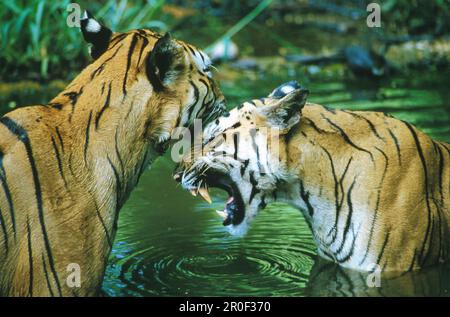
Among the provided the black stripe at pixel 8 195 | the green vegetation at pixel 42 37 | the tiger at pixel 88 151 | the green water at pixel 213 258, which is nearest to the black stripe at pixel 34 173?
the tiger at pixel 88 151

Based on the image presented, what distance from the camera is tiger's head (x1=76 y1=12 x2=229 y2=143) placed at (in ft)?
15.7

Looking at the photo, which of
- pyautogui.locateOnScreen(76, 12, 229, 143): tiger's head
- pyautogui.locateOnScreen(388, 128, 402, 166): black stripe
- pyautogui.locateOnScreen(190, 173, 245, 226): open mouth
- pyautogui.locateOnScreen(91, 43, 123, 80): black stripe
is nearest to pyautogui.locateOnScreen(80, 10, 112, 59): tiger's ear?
pyautogui.locateOnScreen(76, 12, 229, 143): tiger's head

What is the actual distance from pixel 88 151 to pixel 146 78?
19.9 inches

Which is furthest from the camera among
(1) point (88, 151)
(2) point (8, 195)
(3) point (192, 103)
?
(3) point (192, 103)

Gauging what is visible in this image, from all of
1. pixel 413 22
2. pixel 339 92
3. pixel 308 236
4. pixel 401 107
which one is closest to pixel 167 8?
pixel 413 22

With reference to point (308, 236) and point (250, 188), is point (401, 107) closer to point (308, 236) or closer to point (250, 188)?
point (308, 236)

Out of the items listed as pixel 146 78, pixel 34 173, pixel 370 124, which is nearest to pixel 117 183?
pixel 34 173

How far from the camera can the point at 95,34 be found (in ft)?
16.5

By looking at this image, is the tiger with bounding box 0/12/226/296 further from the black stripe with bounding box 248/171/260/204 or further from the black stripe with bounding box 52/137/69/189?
the black stripe with bounding box 248/171/260/204

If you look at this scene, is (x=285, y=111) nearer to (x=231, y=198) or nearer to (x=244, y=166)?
(x=244, y=166)

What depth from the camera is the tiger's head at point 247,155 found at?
538 cm

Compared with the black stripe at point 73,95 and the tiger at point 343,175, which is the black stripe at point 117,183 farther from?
the tiger at point 343,175

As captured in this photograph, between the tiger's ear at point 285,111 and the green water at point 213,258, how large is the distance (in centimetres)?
96
